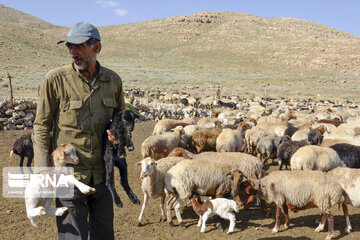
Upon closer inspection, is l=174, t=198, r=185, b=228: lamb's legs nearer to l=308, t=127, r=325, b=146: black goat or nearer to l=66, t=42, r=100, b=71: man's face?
l=66, t=42, r=100, b=71: man's face

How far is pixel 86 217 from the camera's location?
306 centimetres

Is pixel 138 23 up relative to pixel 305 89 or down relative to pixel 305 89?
up

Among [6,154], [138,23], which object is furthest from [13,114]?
[138,23]

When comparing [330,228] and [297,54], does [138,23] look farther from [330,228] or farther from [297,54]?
[330,228]

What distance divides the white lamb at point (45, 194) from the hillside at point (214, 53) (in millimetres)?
29247

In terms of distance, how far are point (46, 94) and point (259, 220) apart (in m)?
5.35

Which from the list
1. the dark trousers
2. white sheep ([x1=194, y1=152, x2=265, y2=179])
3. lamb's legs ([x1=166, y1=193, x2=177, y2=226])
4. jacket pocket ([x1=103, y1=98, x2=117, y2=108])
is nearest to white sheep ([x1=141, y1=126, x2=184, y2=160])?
white sheep ([x1=194, y1=152, x2=265, y2=179])

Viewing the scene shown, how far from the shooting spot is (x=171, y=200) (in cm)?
677

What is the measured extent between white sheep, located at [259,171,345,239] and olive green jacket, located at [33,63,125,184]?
426 centimetres

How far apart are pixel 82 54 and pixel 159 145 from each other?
7.39m

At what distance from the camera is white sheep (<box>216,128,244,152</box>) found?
1071cm

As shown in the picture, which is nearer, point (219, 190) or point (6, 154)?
Answer: point (219, 190)

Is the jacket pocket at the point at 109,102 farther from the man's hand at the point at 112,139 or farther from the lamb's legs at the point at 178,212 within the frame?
the lamb's legs at the point at 178,212

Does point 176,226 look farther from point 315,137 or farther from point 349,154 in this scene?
point 315,137
